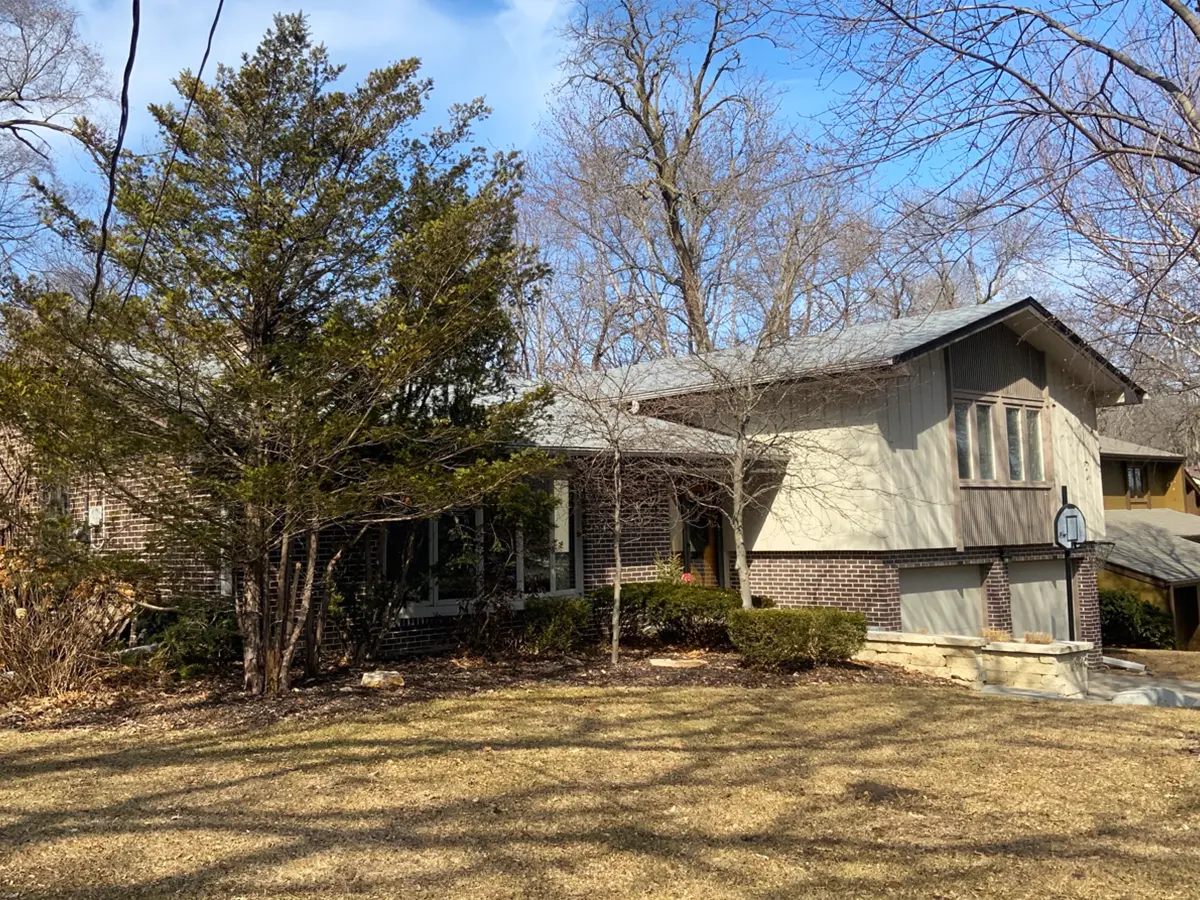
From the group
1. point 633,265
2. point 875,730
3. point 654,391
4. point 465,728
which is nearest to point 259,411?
point 465,728

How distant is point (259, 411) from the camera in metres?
8.29

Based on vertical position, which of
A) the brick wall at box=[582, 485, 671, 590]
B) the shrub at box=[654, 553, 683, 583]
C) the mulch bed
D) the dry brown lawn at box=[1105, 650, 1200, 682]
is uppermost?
the brick wall at box=[582, 485, 671, 590]

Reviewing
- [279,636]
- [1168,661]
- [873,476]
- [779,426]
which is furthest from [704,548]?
[1168,661]

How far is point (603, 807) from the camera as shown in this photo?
590cm

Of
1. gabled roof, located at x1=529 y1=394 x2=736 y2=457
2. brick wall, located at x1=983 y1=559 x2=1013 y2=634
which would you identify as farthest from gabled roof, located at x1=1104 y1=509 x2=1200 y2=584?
gabled roof, located at x1=529 y1=394 x2=736 y2=457

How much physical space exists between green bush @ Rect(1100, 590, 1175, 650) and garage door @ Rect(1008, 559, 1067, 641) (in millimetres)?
6271

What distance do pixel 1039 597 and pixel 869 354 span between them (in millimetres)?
6886

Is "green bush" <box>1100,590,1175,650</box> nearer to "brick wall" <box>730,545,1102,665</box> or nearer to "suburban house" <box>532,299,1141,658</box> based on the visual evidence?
"suburban house" <box>532,299,1141,658</box>

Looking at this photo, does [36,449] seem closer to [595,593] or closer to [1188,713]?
[595,593]

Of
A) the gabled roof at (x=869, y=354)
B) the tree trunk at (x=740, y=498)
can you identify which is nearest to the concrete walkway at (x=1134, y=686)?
the tree trunk at (x=740, y=498)

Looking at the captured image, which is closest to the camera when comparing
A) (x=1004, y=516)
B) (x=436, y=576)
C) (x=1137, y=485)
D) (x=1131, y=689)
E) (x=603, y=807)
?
(x=603, y=807)

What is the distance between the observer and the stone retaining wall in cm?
1212

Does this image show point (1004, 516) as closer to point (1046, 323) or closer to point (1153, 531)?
point (1046, 323)

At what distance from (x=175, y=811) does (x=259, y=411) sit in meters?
3.51
